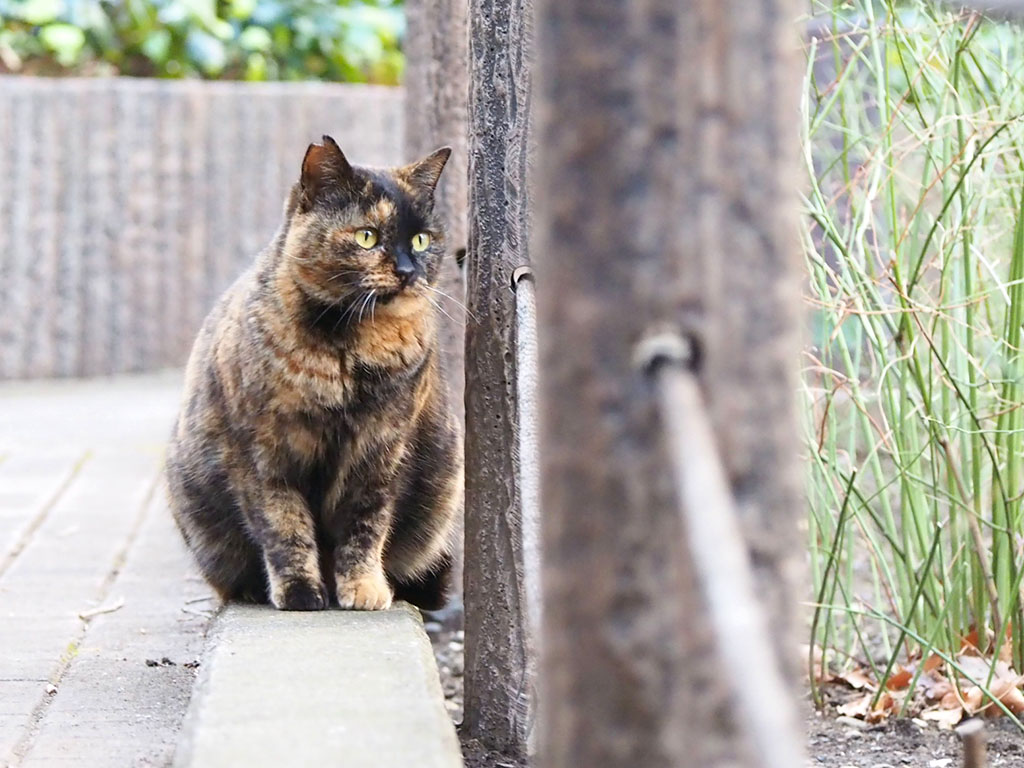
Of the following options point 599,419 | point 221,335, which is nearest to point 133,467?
point 221,335

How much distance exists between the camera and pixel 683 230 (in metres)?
1.20

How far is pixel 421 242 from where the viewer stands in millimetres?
2766

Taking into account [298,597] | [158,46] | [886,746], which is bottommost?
[886,746]

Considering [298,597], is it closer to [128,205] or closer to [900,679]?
[900,679]

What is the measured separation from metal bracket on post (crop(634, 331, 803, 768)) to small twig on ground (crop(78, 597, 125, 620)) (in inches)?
87.2

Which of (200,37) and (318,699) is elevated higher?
(200,37)

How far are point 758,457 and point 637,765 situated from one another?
29 cm

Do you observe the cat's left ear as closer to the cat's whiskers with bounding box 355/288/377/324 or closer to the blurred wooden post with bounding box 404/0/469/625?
the cat's whiskers with bounding box 355/288/377/324

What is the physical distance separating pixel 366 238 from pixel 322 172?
0.16 metres

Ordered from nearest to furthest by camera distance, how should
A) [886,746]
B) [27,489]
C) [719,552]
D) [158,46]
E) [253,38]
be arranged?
[719,552] → [886,746] → [27,489] → [158,46] → [253,38]

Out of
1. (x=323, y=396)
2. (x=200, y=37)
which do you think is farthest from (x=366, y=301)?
(x=200, y=37)

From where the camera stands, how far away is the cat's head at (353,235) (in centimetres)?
265

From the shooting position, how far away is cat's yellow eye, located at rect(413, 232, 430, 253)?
2.75 m

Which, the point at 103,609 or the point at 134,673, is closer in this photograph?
the point at 134,673
